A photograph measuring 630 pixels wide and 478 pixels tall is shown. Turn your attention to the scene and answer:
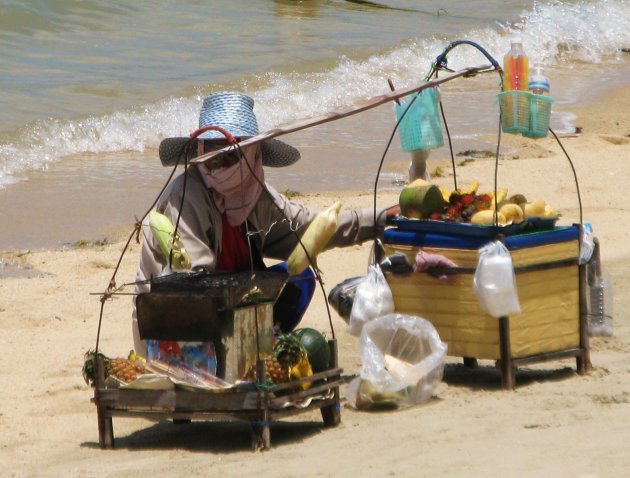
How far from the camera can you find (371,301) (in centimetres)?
484

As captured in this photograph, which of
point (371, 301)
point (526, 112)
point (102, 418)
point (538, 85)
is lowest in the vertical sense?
point (102, 418)

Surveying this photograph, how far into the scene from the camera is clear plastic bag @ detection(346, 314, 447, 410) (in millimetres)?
4691

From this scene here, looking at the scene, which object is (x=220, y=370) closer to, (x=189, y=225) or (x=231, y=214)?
(x=189, y=225)

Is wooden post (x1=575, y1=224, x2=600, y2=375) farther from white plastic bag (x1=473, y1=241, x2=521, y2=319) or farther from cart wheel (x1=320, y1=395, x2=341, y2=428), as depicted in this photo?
cart wheel (x1=320, y1=395, x2=341, y2=428)

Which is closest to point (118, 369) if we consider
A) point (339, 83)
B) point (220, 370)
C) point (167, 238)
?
point (220, 370)

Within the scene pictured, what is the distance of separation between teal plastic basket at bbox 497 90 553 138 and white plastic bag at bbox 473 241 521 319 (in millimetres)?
515

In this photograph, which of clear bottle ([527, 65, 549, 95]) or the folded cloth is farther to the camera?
clear bottle ([527, 65, 549, 95])

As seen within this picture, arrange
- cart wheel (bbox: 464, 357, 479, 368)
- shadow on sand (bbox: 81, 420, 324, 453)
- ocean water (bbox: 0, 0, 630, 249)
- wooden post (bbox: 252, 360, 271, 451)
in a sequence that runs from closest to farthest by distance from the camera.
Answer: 1. wooden post (bbox: 252, 360, 271, 451)
2. shadow on sand (bbox: 81, 420, 324, 453)
3. cart wheel (bbox: 464, 357, 479, 368)
4. ocean water (bbox: 0, 0, 630, 249)

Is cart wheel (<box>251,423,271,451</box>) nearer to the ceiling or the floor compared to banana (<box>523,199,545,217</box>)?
nearer to the floor

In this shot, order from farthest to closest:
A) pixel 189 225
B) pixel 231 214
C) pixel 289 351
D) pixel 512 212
Result: pixel 512 212, pixel 231 214, pixel 189 225, pixel 289 351

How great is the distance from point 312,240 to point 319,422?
2.29 ft

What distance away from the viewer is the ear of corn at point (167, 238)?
14.5ft

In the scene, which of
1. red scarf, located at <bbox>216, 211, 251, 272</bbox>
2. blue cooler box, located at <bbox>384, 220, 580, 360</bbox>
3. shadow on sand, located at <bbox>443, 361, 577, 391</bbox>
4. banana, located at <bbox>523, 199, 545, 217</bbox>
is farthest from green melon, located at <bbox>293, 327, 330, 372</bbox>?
banana, located at <bbox>523, 199, 545, 217</bbox>

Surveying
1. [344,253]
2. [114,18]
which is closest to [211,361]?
[344,253]
